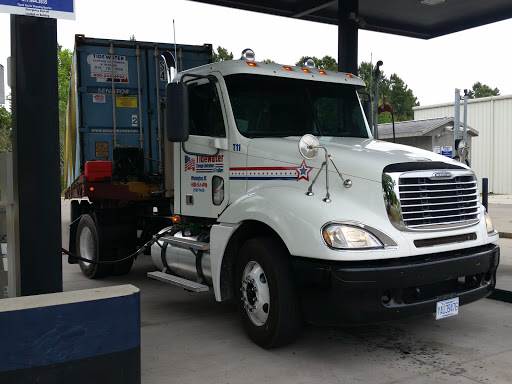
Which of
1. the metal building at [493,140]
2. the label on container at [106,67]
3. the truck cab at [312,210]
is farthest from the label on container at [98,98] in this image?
the metal building at [493,140]

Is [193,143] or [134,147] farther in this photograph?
[134,147]

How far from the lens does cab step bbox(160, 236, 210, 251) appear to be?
601 centimetres

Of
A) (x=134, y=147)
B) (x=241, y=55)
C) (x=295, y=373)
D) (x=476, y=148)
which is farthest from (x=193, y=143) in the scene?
(x=476, y=148)

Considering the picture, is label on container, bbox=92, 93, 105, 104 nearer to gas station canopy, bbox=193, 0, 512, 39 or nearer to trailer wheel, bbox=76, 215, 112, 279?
trailer wheel, bbox=76, 215, 112, 279

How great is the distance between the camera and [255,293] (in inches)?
204

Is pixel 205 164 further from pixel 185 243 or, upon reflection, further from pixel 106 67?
pixel 106 67

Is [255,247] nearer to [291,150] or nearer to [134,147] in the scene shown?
[291,150]

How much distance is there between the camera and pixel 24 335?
3.43 m

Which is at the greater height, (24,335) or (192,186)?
(192,186)

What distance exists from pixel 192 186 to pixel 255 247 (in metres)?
1.67

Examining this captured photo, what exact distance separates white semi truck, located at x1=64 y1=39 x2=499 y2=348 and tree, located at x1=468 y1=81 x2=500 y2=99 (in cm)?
9014

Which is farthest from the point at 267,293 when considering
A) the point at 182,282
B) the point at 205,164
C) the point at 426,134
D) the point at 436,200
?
the point at 426,134

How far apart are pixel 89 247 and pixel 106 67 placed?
270 centimetres

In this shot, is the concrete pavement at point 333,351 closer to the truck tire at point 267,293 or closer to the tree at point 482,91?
the truck tire at point 267,293
